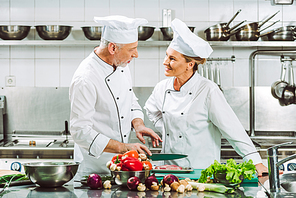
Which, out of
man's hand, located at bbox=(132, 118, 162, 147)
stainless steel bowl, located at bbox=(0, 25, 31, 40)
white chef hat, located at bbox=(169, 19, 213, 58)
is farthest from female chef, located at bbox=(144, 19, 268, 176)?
stainless steel bowl, located at bbox=(0, 25, 31, 40)

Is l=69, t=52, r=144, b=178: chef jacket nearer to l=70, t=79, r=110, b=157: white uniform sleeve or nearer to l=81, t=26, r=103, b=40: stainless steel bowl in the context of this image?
l=70, t=79, r=110, b=157: white uniform sleeve

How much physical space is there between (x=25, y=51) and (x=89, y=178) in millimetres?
2659

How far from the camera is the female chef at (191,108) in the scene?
2203 millimetres

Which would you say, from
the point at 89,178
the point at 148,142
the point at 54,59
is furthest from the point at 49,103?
the point at 89,178

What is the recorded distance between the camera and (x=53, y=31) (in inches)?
137

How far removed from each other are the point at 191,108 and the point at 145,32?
4.70ft

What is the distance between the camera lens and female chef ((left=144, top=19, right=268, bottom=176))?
2.20 metres

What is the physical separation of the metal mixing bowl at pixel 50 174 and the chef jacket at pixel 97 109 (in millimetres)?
369

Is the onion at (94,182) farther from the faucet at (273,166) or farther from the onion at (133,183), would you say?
the faucet at (273,166)

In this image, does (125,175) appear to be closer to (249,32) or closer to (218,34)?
(218,34)

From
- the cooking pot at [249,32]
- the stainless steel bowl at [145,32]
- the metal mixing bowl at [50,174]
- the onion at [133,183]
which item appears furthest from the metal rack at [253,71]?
the metal mixing bowl at [50,174]

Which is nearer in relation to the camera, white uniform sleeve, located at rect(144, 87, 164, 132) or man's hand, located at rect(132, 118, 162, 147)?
man's hand, located at rect(132, 118, 162, 147)

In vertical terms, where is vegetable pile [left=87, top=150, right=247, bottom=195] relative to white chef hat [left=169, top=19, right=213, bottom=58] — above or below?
below

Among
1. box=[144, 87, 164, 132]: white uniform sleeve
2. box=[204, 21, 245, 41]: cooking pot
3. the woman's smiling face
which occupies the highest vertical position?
box=[204, 21, 245, 41]: cooking pot
